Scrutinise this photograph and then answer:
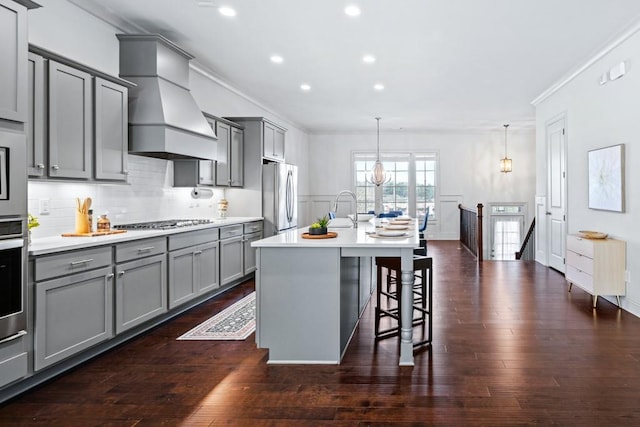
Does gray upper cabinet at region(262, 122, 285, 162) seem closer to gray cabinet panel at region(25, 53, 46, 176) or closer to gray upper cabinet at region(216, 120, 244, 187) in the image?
gray upper cabinet at region(216, 120, 244, 187)

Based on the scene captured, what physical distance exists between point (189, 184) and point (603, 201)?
4.81m

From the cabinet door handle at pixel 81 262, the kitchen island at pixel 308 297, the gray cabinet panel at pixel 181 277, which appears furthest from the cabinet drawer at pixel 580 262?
the cabinet door handle at pixel 81 262

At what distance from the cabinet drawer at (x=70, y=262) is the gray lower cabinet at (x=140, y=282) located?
164 mm

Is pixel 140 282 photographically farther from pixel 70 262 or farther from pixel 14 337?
pixel 14 337

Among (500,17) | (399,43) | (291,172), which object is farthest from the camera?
(291,172)

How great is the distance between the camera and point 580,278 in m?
5.26

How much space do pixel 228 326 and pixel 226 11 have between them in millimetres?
2897

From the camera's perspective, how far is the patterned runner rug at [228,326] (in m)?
3.93

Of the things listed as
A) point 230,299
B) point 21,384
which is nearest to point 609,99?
point 230,299

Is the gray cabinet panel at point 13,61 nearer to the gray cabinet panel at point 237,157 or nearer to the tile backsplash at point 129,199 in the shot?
the tile backsplash at point 129,199

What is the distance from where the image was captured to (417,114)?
9461mm

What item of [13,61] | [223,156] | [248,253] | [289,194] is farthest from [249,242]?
[13,61]

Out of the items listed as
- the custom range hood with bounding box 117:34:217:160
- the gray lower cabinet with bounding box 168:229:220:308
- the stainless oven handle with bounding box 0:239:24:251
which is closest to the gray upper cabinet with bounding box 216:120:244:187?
the custom range hood with bounding box 117:34:217:160

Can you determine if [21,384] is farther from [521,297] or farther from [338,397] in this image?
[521,297]
